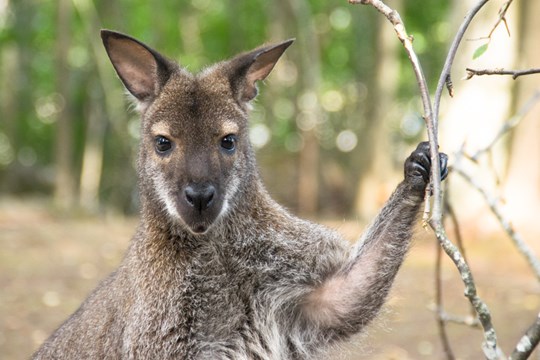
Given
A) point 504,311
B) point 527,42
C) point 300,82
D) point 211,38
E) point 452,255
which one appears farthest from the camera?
point 211,38

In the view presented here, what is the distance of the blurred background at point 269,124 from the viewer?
36.3 ft

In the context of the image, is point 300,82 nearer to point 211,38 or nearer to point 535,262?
point 211,38

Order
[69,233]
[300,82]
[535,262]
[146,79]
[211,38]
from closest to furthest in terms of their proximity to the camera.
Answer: [535,262]
[146,79]
[69,233]
[300,82]
[211,38]

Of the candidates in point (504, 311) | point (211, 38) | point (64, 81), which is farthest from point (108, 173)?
point (504, 311)

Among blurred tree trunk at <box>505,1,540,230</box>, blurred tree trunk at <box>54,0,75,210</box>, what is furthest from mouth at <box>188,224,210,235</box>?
blurred tree trunk at <box>54,0,75,210</box>

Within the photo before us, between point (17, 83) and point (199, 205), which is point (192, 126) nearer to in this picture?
point (199, 205)

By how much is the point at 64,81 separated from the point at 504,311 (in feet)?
40.4

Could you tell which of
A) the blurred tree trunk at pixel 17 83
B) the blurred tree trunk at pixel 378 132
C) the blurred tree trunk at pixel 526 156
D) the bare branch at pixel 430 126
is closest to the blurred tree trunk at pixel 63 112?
the blurred tree trunk at pixel 378 132

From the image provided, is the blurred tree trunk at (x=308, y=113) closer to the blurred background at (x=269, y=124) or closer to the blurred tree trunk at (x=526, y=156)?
the blurred background at (x=269, y=124)

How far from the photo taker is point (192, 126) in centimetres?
393

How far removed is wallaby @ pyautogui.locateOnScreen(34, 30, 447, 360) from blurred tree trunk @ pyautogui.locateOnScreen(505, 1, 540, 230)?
328 inches

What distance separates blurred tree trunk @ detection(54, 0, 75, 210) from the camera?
17.3 meters

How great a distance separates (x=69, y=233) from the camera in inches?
571

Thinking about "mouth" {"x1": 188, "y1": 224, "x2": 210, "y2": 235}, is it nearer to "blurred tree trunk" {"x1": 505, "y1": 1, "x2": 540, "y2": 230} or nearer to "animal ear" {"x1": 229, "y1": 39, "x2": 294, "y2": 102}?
"animal ear" {"x1": 229, "y1": 39, "x2": 294, "y2": 102}
